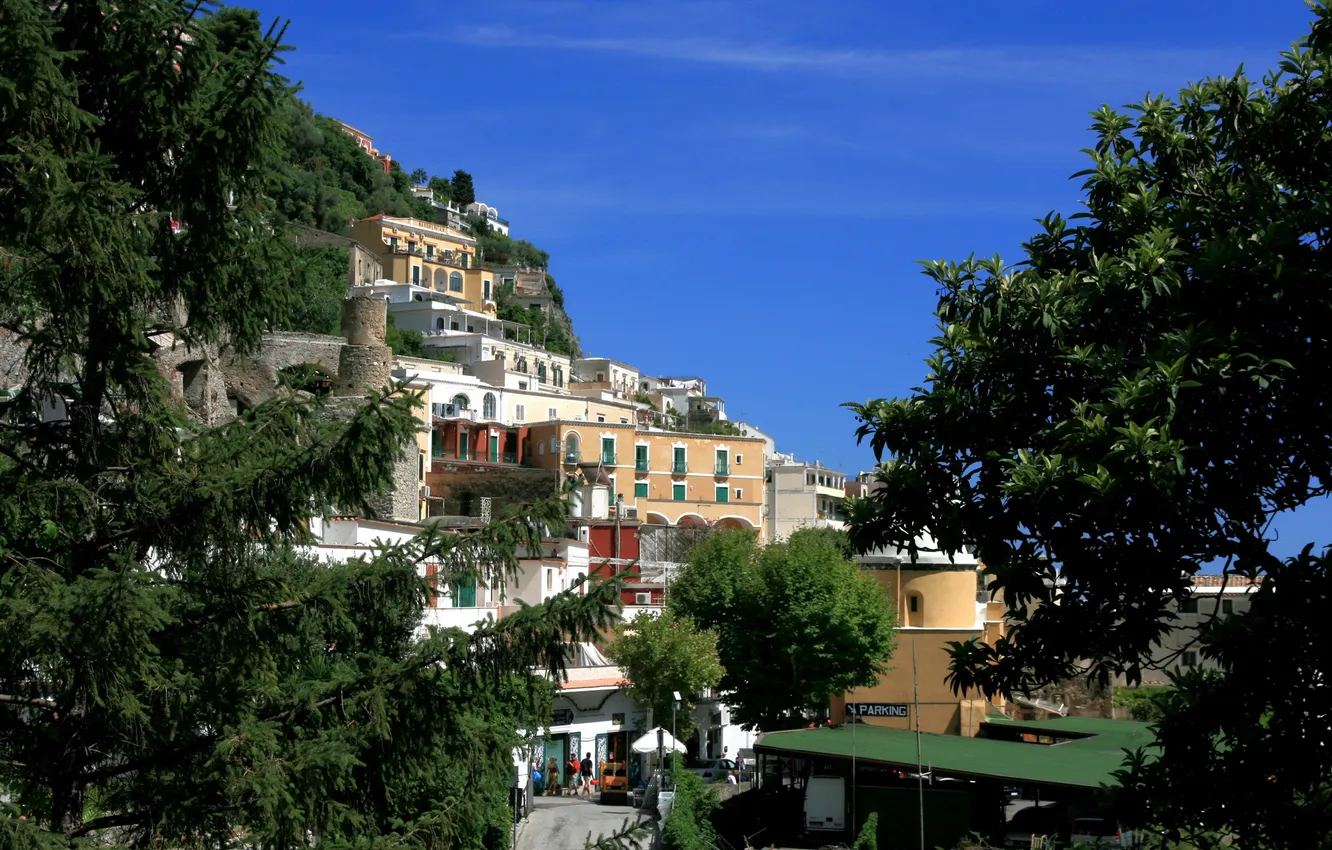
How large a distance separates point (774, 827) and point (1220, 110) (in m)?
21.9

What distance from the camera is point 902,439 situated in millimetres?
8539

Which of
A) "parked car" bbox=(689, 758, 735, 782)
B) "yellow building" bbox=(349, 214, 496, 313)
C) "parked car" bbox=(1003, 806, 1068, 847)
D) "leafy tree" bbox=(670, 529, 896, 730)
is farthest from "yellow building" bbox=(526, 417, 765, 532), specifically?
"parked car" bbox=(1003, 806, 1068, 847)

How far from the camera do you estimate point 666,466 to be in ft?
233

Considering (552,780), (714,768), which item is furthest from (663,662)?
(714,768)

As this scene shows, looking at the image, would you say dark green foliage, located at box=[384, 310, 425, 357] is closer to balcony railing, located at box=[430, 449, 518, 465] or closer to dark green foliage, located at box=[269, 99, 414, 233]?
dark green foliage, located at box=[269, 99, 414, 233]

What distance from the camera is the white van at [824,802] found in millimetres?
26391

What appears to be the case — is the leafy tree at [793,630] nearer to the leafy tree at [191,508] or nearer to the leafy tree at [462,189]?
the leafy tree at [191,508]

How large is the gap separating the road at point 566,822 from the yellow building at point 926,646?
38.1ft

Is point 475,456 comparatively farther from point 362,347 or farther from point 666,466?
point 362,347

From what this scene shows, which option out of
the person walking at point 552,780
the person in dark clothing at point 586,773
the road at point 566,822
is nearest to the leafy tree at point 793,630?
the person in dark clothing at point 586,773

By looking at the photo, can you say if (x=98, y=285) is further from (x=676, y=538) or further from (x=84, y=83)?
(x=676, y=538)

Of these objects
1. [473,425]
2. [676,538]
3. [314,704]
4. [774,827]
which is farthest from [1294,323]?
[473,425]

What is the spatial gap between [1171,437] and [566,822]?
75.2 ft

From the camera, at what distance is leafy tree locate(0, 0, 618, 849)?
7715mm
